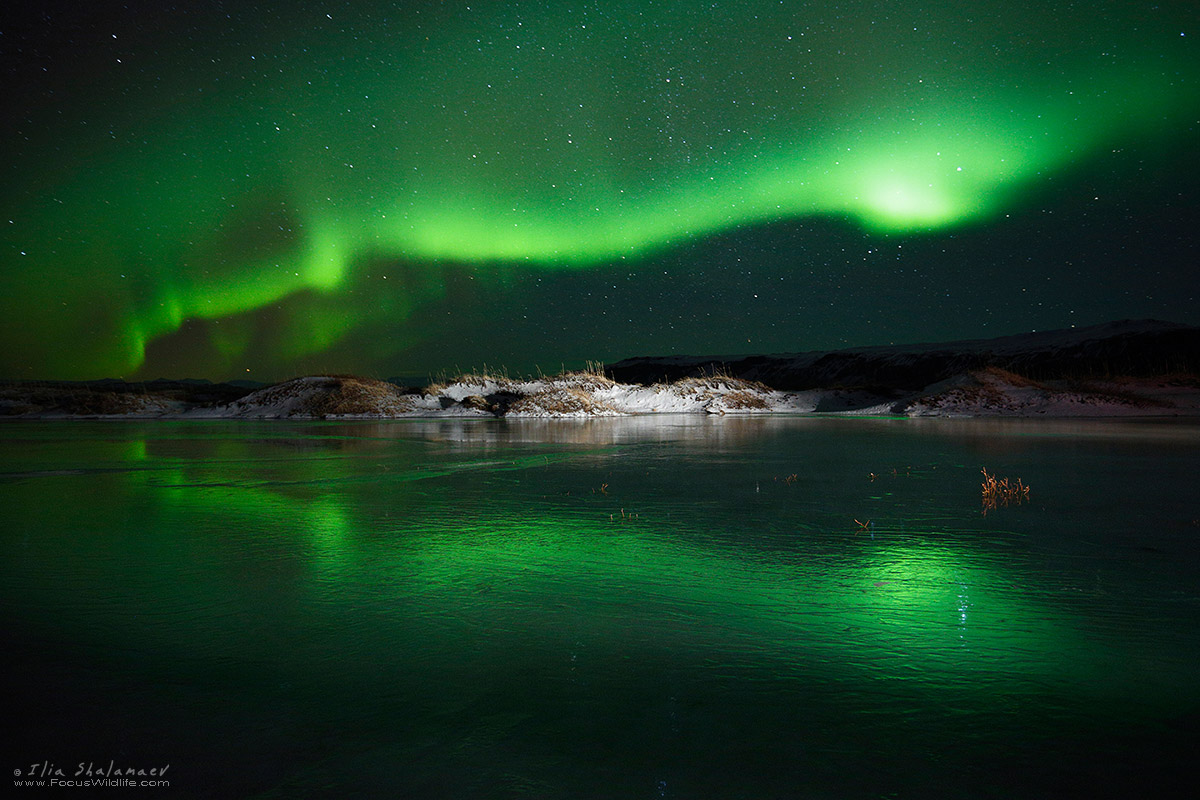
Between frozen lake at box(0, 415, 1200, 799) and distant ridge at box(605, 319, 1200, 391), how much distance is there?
53693mm

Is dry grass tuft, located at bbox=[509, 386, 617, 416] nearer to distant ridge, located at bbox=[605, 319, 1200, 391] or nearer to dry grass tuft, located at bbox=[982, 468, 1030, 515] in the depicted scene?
distant ridge, located at bbox=[605, 319, 1200, 391]

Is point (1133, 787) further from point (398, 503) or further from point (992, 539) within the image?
point (398, 503)

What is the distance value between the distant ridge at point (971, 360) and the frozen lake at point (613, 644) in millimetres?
53693

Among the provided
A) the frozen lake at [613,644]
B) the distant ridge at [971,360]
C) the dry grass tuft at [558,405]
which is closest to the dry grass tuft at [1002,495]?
the frozen lake at [613,644]

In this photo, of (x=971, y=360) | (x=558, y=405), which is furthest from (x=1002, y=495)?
(x=971, y=360)

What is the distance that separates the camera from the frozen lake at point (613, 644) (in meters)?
3.04

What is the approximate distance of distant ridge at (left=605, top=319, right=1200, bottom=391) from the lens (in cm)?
8369

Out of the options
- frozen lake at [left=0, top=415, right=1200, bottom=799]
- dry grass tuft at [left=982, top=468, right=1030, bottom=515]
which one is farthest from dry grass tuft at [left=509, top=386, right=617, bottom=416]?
dry grass tuft at [left=982, top=468, right=1030, bottom=515]

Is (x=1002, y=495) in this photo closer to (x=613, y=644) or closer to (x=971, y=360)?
(x=613, y=644)

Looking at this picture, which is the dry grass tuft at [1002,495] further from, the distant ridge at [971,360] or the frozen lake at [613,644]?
the distant ridge at [971,360]

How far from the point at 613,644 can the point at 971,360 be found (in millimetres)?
113623

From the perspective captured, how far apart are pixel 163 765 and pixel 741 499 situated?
797 cm

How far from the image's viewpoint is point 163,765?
3.07m

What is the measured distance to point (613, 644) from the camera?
4.46 metres
